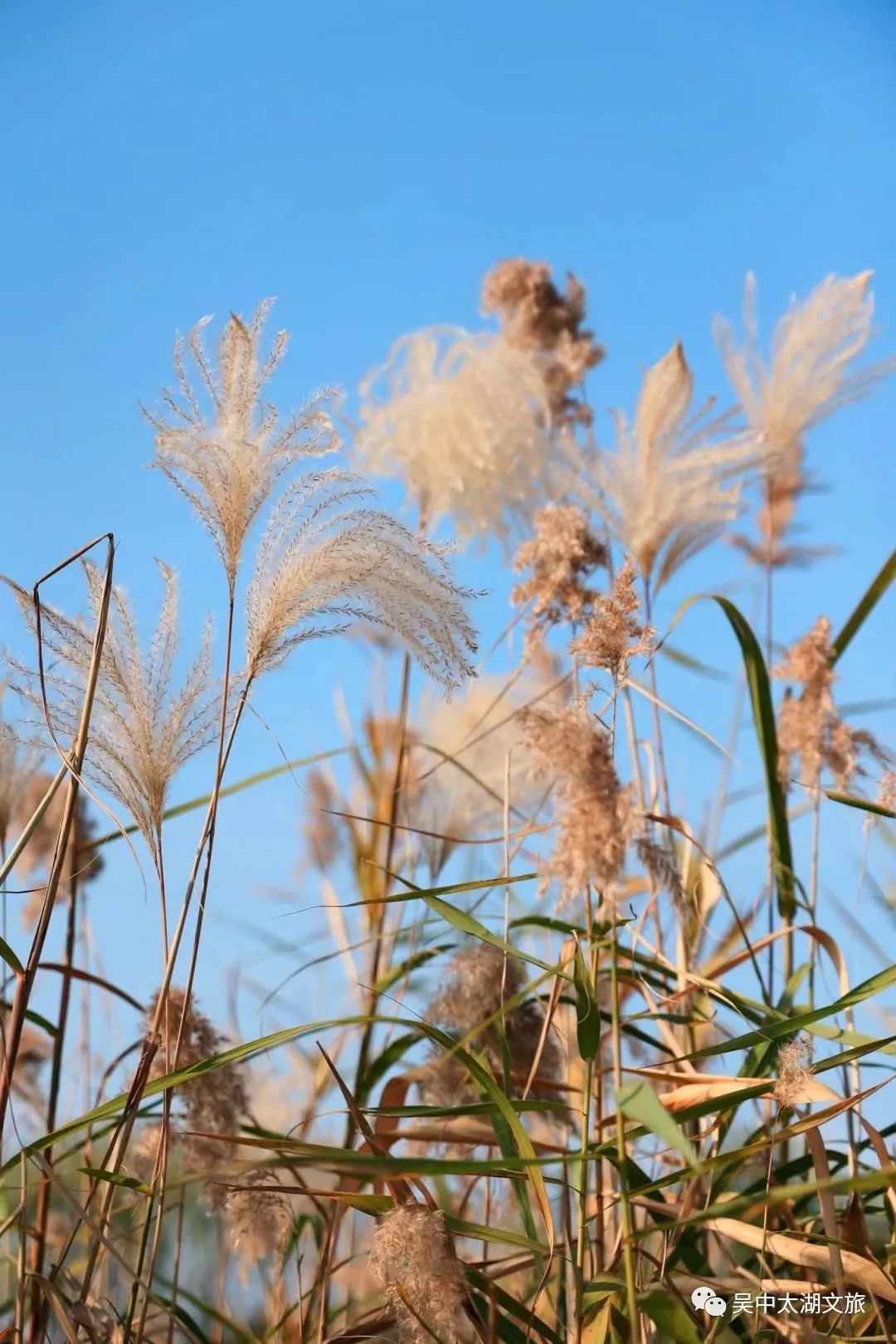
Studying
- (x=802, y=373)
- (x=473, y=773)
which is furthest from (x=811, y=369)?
(x=473, y=773)

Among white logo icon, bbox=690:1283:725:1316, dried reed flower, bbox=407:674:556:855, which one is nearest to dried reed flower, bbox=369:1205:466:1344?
white logo icon, bbox=690:1283:725:1316

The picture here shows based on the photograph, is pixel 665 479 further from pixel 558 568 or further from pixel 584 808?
pixel 584 808

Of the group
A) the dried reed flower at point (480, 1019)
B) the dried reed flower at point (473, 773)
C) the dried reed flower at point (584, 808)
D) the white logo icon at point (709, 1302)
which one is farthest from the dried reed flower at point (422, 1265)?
the dried reed flower at point (473, 773)

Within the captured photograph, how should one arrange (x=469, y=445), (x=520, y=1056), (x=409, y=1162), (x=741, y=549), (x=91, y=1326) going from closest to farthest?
(x=409, y=1162) < (x=91, y=1326) < (x=520, y=1056) < (x=469, y=445) < (x=741, y=549)

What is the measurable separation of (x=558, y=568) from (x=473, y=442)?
2.36ft

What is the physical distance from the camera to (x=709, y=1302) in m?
1.11

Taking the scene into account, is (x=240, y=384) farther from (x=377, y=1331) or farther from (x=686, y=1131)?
(x=686, y=1131)

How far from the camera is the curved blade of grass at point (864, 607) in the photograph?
66.0 inches

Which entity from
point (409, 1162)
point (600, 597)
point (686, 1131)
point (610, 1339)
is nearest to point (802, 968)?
point (686, 1131)

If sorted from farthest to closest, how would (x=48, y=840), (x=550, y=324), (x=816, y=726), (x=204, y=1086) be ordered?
(x=550, y=324) → (x=48, y=840) → (x=816, y=726) → (x=204, y=1086)

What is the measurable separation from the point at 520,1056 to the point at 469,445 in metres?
1.09

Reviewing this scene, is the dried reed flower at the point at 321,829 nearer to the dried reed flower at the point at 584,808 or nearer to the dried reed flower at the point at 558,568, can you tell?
the dried reed flower at the point at 558,568

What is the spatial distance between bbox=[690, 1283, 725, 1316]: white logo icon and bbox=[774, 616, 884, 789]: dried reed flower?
78 cm

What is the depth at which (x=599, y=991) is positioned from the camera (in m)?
1.56
